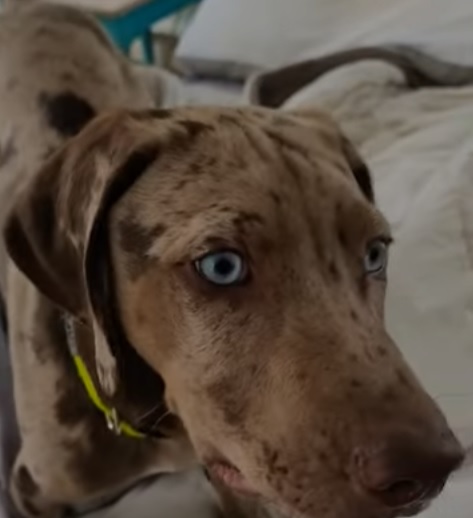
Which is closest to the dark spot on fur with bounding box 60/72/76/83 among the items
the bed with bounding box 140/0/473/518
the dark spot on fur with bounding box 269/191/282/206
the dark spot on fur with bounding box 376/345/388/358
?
the bed with bounding box 140/0/473/518

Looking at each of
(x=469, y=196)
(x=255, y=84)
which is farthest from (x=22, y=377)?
(x=255, y=84)

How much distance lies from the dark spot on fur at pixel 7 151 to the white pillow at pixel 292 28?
2.28 feet

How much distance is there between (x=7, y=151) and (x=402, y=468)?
0.81 metres

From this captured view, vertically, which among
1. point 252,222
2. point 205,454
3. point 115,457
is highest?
point 252,222

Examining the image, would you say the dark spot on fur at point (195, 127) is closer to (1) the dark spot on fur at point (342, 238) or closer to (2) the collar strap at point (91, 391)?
(1) the dark spot on fur at point (342, 238)

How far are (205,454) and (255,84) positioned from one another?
40.4 inches

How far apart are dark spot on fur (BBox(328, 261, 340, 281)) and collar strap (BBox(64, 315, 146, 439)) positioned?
1.11 feet

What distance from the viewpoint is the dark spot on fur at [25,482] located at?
1.42 m

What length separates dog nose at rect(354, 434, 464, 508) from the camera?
0.90m

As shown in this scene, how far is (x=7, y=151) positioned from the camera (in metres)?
1.55

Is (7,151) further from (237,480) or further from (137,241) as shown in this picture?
(237,480)

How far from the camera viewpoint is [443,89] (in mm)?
1932

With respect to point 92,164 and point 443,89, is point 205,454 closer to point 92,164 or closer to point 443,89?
point 92,164

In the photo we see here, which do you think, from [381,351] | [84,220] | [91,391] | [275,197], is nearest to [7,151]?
[91,391]
